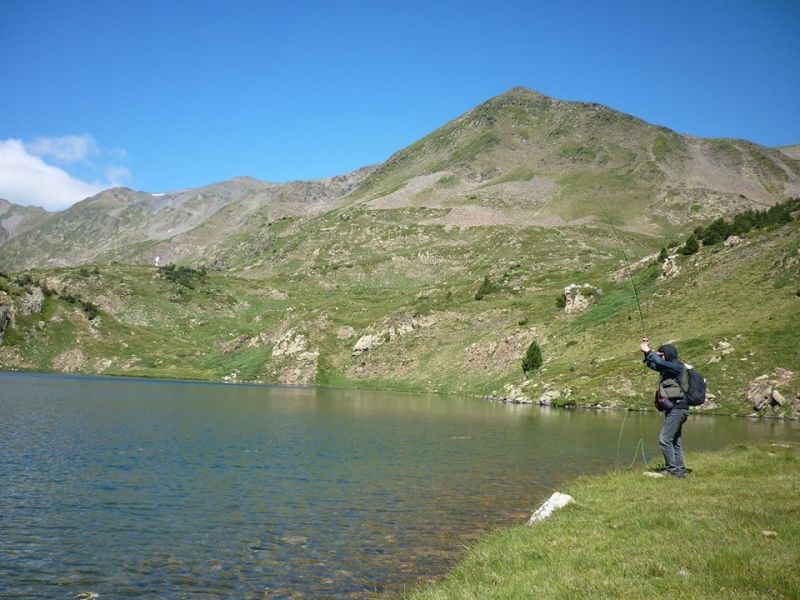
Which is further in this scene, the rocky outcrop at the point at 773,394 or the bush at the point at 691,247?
the bush at the point at 691,247

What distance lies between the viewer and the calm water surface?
16.3m

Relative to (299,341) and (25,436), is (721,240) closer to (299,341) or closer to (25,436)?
(299,341)

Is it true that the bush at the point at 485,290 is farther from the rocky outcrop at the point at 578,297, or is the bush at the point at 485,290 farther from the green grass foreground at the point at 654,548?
the green grass foreground at the point at 654,548

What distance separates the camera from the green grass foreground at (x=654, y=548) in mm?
10086

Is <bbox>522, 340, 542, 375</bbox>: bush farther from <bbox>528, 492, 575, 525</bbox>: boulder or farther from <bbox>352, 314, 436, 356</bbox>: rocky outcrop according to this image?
<bbox>528, 492, 575, 525</bbox>: boulder

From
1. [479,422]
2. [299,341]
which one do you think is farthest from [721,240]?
[299,341]

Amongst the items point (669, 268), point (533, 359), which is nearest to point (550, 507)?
point (533, 359)

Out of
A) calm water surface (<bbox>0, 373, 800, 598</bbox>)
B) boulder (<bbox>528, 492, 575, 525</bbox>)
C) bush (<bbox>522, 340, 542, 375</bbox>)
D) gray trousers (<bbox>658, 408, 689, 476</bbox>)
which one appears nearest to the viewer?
calm water surface (<bbox>0, 373, 800, 598</bbox>)

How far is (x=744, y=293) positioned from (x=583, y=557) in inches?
3469

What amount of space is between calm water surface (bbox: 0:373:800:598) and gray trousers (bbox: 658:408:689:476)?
5.71 meters

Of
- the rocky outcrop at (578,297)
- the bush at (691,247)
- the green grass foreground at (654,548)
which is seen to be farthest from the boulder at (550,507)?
the bush at (691,247)

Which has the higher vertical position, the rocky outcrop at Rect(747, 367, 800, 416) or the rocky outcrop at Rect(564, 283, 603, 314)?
the rocky outcrop at Rect(564, 283, 603, 314)

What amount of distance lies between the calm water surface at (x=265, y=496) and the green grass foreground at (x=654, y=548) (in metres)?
3.23

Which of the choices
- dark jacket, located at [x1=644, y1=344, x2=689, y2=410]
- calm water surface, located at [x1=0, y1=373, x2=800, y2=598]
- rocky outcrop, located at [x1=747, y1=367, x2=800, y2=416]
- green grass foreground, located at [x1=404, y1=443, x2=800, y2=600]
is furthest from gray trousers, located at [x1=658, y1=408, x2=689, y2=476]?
rocky outcrop, located at [x1=747, y1=367, x2=800, y2=416]
